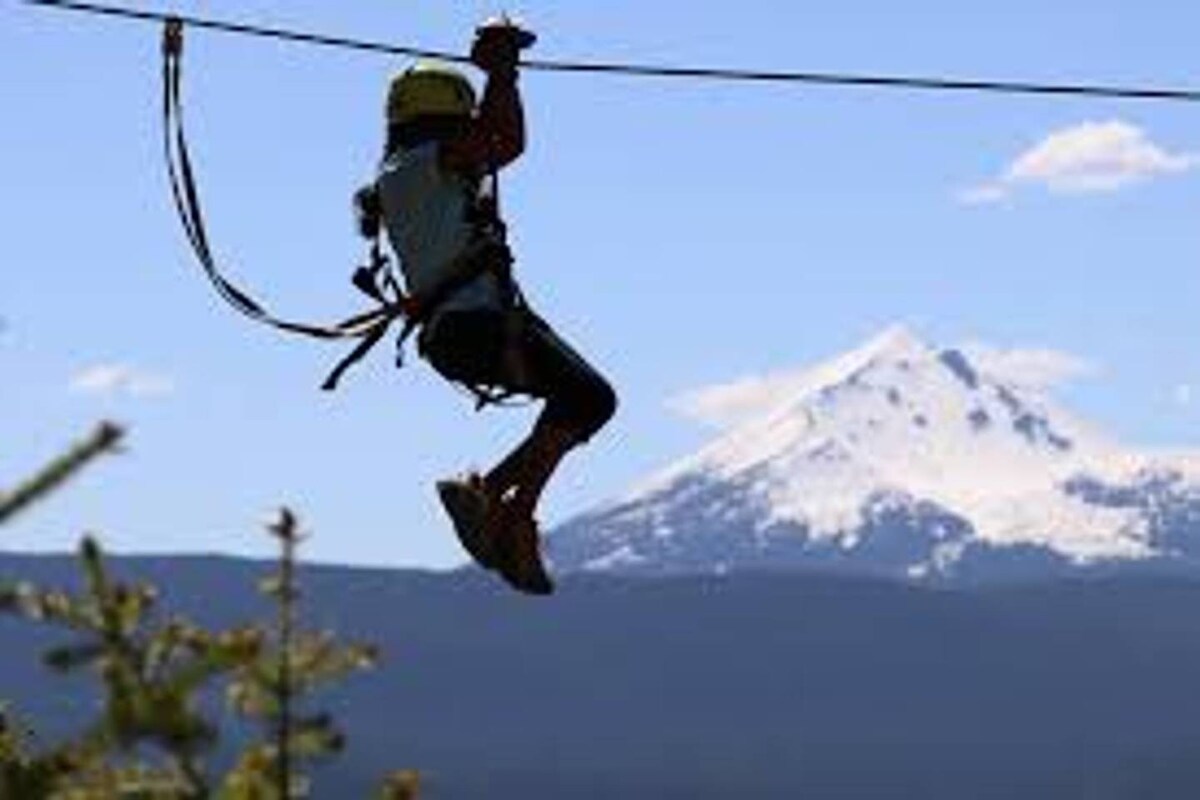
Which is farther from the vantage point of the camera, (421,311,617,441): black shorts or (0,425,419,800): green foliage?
(421,311,617,441): black shorts

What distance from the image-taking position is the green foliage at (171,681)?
2.79 metres

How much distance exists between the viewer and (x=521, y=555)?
9219 mm

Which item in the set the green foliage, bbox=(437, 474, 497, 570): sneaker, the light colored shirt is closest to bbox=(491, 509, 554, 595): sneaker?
bbox=(437, 474, 497, 570): sneaker

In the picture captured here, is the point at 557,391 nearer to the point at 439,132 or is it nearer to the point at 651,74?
the point at 439,132

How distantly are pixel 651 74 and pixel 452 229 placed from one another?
245cm

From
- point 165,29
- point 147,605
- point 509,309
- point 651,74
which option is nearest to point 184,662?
point 147,605

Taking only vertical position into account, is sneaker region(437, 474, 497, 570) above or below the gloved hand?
below

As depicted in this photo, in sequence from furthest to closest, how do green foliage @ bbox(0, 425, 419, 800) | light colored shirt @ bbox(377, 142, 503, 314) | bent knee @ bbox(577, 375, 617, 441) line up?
bent knee @ bbox(577, 375, 617, 441)
light colored shirt @ bbox(377, 142, 503, 314)
green foliage @ bbox(0, 425, 419, 800)

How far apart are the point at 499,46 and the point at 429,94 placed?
49cm

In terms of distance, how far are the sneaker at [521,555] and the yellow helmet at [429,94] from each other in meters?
1.39

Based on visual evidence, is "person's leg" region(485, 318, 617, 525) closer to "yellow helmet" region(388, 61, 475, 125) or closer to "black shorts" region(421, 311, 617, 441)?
"black shorts" region(421, 311, 617, 441)

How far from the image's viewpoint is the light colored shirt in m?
9.02

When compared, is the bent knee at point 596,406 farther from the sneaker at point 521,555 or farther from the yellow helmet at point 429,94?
the yellow helmet at point 429,94

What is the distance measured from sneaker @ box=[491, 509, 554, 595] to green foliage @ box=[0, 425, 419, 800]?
568 cm
